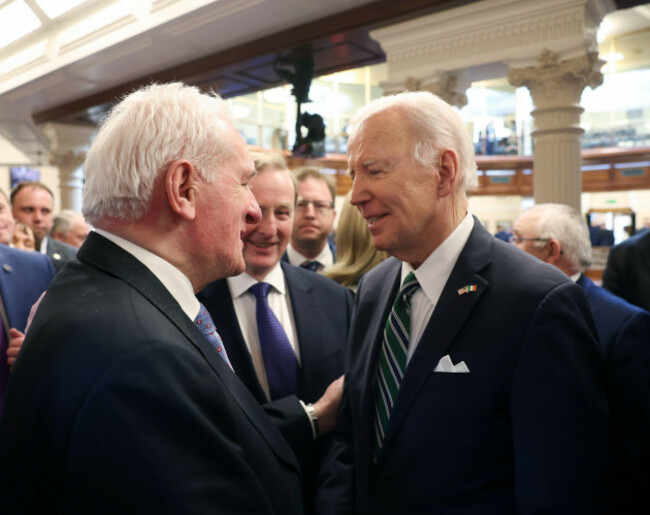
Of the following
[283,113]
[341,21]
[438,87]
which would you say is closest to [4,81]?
[341,21]

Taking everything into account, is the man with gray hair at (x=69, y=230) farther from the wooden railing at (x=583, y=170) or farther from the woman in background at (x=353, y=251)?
the wooden railing at (x=583, y=170)

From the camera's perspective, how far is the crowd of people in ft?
2.98


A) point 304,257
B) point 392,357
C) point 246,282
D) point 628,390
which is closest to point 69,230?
point 304,257

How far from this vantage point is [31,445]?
0.91 m

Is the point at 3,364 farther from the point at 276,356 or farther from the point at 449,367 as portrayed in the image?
the point at 449,367

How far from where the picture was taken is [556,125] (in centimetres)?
482

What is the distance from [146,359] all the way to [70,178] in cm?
1041

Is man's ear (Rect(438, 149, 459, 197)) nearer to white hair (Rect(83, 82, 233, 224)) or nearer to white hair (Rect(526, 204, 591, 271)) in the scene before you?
white hair (Rect(83, 82, 233, 224))

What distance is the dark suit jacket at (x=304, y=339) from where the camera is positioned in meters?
1.69

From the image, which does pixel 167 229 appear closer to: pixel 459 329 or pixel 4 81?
pixel 459 329

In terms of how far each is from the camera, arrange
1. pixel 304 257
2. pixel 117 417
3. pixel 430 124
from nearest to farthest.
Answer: pixel 117 417, pixel 430 124, pixel 304 257

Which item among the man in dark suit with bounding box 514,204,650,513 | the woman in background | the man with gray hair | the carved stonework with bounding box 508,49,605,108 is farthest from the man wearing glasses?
the man with gray hair

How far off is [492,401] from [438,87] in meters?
4.35

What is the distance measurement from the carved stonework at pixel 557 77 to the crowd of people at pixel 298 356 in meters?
3.03
